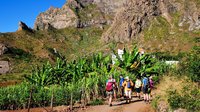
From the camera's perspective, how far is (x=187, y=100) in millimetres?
14406

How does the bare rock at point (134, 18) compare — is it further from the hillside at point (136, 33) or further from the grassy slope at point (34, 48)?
the grassy slope at point (34, 48)

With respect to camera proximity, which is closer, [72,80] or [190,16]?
[72,80]

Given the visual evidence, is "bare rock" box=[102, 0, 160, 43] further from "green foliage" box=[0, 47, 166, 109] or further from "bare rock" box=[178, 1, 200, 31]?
"green foliage" box=[0, 47, 166, 109]

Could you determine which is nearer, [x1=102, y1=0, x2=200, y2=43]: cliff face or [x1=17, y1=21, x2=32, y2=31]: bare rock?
[x1=17, y1=21, x2=32, y2=31]: bare rock

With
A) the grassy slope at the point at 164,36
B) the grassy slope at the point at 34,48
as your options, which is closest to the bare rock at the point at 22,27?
the grassy slope at the point at 34,48

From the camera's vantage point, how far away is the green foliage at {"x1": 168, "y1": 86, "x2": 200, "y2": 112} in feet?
45.3

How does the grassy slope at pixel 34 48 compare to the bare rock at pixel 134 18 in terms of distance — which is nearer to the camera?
the grassy slope at pixel 34 48

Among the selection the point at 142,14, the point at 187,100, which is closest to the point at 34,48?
the point at 142,14

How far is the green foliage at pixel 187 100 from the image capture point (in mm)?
13808

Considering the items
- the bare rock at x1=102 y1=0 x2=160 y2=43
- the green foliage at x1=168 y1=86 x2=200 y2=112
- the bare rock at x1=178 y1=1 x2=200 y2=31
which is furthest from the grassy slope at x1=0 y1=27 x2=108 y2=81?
the green foliage at x1=168 y1=86 x2=200 y2=112

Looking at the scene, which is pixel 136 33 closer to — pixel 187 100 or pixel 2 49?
pixel 2 49

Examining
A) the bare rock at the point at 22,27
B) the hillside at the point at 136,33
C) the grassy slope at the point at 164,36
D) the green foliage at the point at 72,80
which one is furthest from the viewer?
the bare rock at the point at 22,27

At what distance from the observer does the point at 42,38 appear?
19212 centimetres

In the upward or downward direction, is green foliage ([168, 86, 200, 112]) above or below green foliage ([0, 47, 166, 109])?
below
